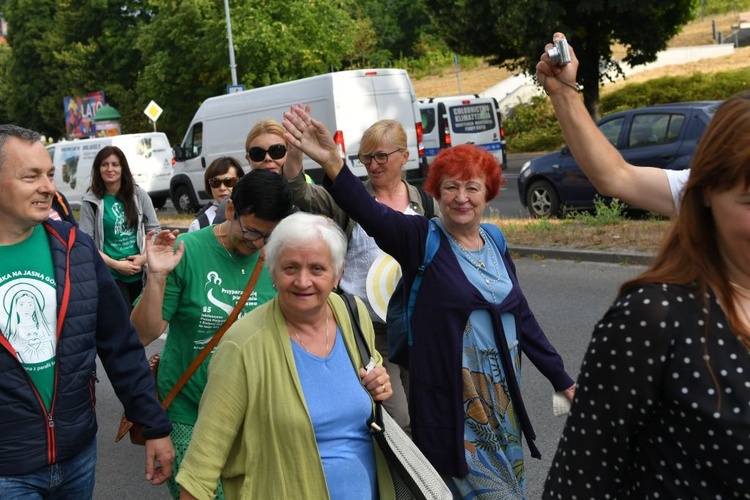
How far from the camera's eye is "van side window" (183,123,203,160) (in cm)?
2193

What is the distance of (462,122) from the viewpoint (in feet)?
85.6

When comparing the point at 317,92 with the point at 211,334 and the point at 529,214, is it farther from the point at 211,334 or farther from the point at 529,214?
the point at 211,334

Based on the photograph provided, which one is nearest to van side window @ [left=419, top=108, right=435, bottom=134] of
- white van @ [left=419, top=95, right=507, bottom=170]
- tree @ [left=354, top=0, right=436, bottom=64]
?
white van @ [left=419, top=95, right=507, bottom=170]

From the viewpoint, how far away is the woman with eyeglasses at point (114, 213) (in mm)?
7453

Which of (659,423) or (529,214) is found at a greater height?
(659,423)

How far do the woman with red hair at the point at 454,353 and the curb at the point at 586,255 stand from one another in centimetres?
706

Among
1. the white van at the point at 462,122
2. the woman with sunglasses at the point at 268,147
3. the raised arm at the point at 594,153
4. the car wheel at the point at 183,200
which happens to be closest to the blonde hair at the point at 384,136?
the woman with sunglasses at the point at 268,147

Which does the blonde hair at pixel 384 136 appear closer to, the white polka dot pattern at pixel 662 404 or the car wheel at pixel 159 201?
the white polka dot pattern at pixel 662 404

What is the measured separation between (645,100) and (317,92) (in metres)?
20.2

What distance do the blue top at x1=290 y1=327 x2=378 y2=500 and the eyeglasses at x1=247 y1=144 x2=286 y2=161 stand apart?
2372mm

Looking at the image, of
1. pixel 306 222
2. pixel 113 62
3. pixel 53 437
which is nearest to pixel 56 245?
pixel 53 437

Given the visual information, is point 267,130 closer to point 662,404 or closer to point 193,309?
point 193,309

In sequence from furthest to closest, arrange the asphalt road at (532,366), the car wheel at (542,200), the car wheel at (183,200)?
the car wheel at (183,200)
the car wheel at (542,200)
the asphalt road at (532,366)

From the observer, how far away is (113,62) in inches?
2063
